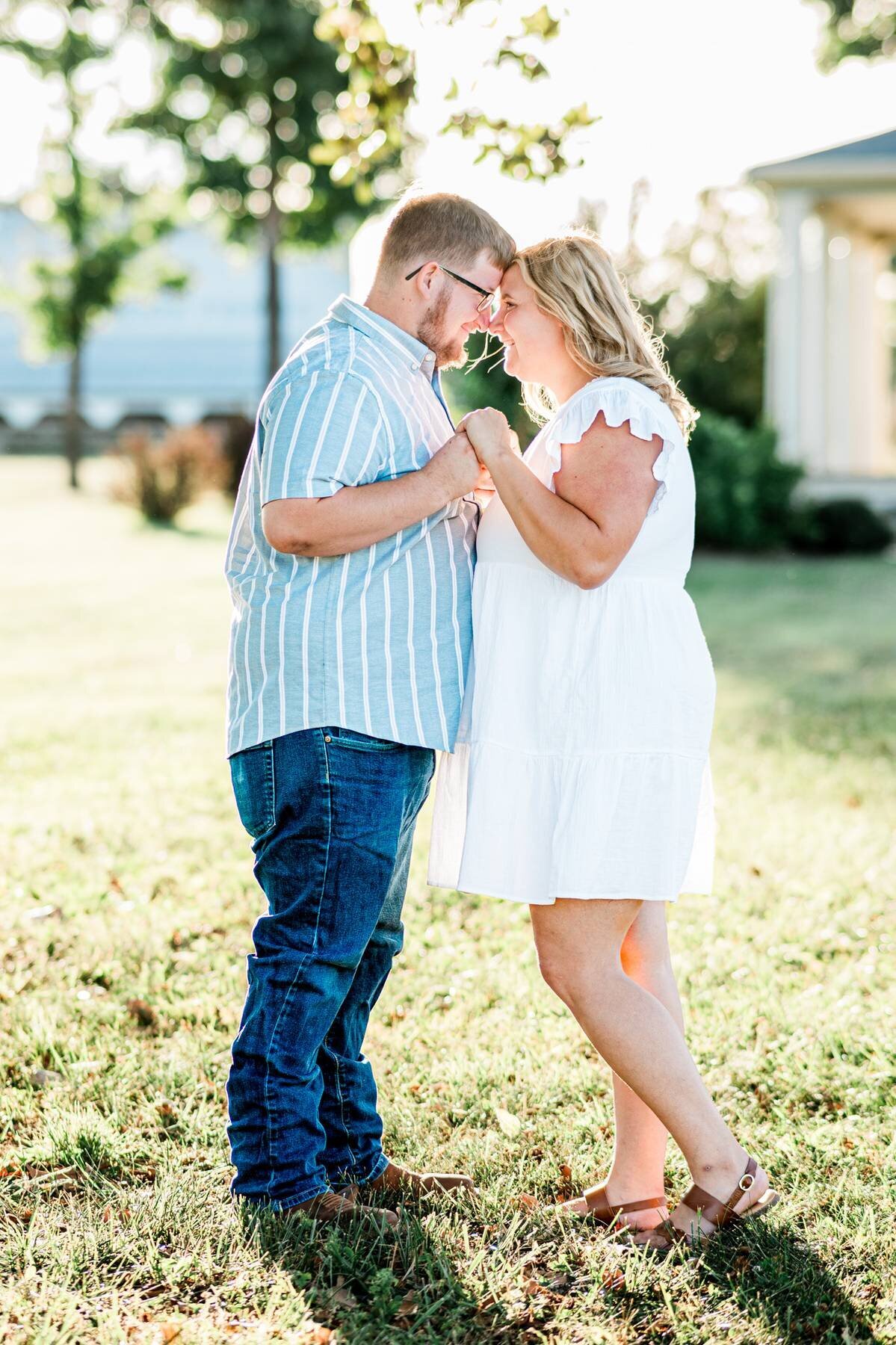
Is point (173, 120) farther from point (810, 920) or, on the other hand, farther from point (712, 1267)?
point (712, 1267)

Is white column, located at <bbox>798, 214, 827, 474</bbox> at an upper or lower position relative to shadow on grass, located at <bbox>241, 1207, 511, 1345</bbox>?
upper

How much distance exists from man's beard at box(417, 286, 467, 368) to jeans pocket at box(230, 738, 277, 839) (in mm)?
874

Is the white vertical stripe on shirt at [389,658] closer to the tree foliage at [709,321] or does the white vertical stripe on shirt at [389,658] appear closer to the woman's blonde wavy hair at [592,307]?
the woman's blonde wavy hair at [592,307]

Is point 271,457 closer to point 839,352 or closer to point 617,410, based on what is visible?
point 617,410

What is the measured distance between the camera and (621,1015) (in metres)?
2.93

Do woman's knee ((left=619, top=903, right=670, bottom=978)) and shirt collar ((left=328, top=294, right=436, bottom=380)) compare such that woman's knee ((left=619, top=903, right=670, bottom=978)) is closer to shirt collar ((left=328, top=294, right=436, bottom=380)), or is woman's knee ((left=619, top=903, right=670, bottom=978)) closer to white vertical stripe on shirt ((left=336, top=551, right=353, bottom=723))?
white vertical stripe on shirt ((left=336, top=551, right=353, bottom=723))

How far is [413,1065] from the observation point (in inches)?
154

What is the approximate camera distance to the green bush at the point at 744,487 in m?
17.0

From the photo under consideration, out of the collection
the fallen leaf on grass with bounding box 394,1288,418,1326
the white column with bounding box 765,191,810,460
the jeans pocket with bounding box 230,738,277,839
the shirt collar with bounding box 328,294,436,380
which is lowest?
the fallen leaf on grass with bounding box 394,1288,418,1326

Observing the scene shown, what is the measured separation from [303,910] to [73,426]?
31232mm

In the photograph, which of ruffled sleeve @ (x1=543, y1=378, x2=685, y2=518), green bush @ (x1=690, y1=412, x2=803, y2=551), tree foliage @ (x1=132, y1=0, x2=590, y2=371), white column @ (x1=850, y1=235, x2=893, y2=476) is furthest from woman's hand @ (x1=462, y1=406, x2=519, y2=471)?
tree foliage @ (x1=132, y1=0, x2=590, y2=371)

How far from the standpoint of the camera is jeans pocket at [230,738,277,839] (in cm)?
288

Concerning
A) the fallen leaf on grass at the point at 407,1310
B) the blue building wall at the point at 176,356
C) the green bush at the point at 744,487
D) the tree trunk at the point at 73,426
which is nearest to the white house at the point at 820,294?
the green bush at the point at 744,487

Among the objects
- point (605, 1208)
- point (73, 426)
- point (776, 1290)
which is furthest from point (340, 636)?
point (73, 426)
